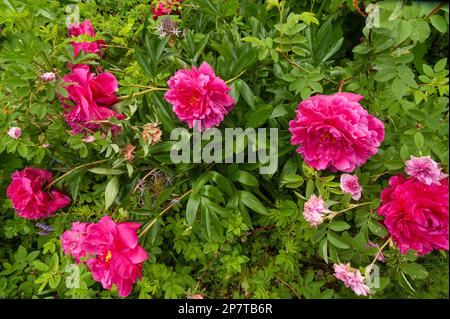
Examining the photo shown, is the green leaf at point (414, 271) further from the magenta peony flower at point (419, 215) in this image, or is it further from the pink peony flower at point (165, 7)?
the pink peony flower at point (165, 7)

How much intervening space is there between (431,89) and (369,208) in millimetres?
378

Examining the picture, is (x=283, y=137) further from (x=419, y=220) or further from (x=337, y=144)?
(x=419, y=220)

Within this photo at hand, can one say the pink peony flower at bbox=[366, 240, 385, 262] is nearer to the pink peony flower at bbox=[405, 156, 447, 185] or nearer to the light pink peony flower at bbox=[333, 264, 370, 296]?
the light pink peony flower at bbox=[333, 264, 370, 296]

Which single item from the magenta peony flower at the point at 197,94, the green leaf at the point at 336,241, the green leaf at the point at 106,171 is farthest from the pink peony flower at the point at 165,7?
the green leaf at the point at 336,241

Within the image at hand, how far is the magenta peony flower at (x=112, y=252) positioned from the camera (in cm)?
91

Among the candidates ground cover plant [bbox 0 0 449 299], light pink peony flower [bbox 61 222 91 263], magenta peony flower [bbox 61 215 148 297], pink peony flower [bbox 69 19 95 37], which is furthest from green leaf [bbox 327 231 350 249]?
pink peony flower [bbox 69 19 95 37]

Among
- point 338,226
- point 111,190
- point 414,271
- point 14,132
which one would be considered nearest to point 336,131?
point 338,226

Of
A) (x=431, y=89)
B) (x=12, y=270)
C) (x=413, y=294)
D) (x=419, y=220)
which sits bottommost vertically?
(x=12, y=270)

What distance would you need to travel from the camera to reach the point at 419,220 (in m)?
0.79

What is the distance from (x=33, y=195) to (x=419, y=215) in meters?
1.11

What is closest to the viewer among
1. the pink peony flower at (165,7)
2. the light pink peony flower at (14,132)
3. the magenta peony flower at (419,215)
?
the magenta peony flower at (419,215)

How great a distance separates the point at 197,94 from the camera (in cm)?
90

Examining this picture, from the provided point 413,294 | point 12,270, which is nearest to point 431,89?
point 413,294

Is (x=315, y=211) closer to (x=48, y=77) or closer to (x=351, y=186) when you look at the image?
(x=351, y=186)
